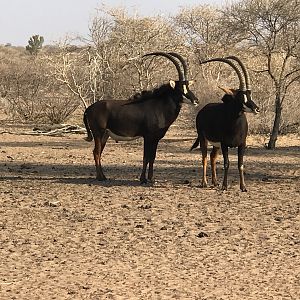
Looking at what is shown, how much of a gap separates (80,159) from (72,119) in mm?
14118

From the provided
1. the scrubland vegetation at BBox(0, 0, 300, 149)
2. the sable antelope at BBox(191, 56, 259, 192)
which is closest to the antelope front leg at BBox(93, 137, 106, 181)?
the sable antelope at BBox(191, 56, 259, 192)

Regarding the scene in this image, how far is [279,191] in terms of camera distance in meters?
12.0

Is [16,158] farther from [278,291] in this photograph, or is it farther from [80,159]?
[278,291]

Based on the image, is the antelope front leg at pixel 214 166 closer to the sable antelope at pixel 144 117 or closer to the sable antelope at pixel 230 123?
the sable antelope at pixel 230 123

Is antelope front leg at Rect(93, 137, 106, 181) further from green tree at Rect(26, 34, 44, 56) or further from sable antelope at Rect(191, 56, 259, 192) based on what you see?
green tree at Rect(26, 34, 44, 56)

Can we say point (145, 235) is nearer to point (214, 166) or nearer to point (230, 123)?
point (230, 123)

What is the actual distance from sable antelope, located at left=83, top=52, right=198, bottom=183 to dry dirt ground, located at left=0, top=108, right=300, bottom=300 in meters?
0.79

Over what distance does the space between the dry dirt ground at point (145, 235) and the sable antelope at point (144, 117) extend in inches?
31.2

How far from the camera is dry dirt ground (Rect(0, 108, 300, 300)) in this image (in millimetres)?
6379

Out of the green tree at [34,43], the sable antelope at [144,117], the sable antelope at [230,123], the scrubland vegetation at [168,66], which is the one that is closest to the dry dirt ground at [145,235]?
the sable antelope at [230,123]

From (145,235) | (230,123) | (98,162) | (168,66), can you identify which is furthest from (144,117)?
(168,66)

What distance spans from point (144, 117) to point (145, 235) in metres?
4.78

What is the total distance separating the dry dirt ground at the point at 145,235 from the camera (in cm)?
638

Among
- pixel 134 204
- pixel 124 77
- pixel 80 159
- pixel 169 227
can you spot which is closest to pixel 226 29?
pixel 124 77
